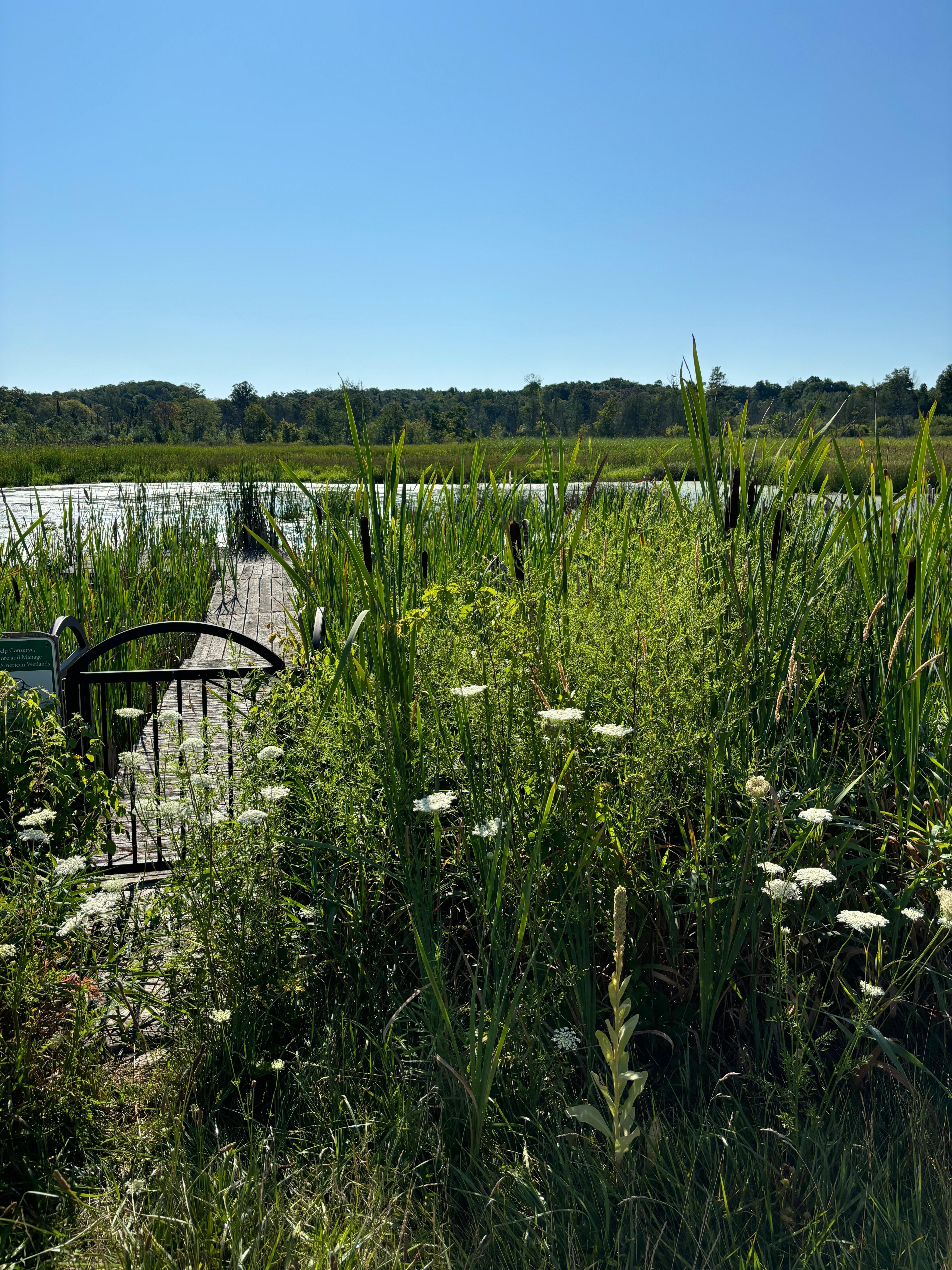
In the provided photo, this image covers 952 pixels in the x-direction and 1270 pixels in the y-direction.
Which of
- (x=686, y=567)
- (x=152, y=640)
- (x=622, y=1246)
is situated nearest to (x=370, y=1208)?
(x=622, y=1246)

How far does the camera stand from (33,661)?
2.70 m

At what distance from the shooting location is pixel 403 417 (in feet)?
10.2

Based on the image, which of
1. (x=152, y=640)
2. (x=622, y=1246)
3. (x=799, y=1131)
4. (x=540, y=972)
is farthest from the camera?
(x=152, y=640)

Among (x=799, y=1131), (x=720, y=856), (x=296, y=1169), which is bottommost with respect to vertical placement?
(x=296, y=1169)

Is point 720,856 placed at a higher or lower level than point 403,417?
lower

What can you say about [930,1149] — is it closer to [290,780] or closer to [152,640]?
[290,780]

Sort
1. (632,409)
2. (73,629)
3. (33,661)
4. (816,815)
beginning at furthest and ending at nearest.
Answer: (632,409) < (73,629) < (33,661) < (816,815)

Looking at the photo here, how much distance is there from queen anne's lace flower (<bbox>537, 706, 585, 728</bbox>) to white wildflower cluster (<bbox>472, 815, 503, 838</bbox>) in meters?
0.22

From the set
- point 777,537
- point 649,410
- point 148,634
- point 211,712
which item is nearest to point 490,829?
point 777,537

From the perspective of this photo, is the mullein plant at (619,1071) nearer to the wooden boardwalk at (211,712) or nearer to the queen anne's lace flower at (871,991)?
the queen anne's lace flower at (871,991)

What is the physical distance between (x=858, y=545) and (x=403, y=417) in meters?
1.66

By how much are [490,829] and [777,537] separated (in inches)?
42.8

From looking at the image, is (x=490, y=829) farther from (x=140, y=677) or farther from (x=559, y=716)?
(x=140, y=677)

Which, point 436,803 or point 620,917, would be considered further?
point 436,803
